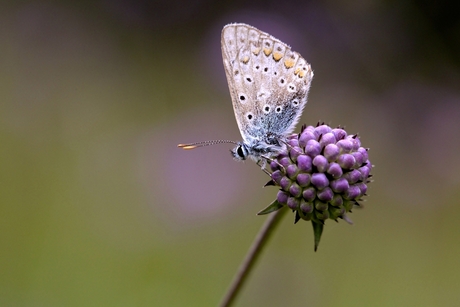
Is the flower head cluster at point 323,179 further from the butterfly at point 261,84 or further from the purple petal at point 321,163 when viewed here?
the butterfly at point 261,84

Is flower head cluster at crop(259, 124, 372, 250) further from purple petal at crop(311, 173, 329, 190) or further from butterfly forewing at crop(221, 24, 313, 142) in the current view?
butterfly forewing at crop(221, 24, 313, 142)

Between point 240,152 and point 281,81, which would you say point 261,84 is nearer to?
point 281,81

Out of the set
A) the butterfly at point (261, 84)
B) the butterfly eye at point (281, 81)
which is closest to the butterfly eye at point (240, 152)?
the butterfly at point (261, 84)

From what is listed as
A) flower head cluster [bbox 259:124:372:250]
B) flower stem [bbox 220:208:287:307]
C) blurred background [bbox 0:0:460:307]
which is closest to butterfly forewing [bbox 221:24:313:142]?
flower head cluster [bbox 259:124:372:250]

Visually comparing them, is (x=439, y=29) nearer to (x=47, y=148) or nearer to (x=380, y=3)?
(x=380, y=3)

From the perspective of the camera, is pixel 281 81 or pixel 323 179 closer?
pixel 323 179

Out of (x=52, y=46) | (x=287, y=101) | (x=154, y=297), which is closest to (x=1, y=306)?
(x=154, y=297)

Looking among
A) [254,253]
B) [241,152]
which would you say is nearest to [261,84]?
[241,152]
